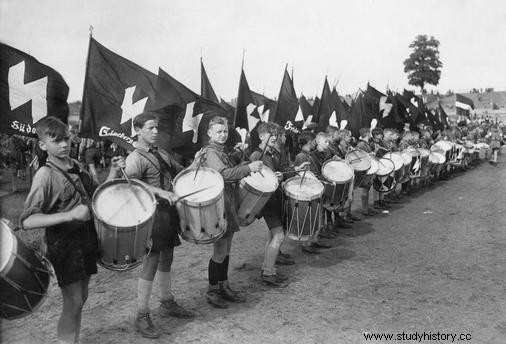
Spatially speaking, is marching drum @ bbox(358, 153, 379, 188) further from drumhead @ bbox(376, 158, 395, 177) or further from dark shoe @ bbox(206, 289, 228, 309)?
dark shoe @ bbox(206, 289, 228, 309)

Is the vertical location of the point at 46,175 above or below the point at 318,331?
above

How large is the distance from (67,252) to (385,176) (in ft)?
26.4

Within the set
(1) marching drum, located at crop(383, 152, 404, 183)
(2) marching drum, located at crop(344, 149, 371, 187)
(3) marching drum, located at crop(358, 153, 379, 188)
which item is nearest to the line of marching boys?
(2) marching drum, located at crop(344, 149, 371, 187)

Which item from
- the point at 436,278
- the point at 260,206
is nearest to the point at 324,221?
the point at 436,278

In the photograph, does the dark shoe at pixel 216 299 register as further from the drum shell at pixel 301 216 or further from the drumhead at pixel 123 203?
the drumhead at pixel 123 203

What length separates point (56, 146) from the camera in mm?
3137

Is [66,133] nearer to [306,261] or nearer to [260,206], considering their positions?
[260,206]

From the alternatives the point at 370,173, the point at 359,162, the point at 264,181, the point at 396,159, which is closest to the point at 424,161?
the point at 396,159

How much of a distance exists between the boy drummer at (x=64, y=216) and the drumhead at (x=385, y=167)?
7620 millimetres

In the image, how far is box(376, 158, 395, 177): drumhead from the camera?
31.8ft

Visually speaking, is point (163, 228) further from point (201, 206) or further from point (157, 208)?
point (201, 206)

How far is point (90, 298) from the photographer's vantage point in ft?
16.1

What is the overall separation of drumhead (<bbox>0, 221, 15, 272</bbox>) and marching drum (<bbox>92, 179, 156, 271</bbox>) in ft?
1.95

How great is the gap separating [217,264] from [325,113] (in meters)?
7.62
